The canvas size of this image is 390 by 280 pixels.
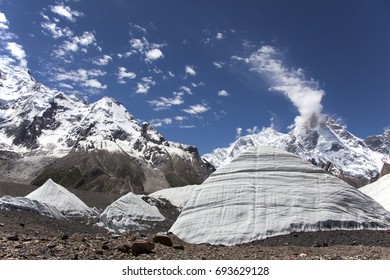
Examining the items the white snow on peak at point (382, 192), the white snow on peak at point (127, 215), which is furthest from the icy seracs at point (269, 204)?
the white snow on peak at point (382, 192)

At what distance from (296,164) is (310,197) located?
183 inches

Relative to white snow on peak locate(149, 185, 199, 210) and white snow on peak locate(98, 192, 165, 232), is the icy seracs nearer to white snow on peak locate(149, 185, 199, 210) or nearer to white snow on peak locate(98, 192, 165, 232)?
white snow on peak locate(98, 192, 165, 232)

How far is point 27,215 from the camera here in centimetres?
4488

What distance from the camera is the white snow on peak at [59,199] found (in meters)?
64.8

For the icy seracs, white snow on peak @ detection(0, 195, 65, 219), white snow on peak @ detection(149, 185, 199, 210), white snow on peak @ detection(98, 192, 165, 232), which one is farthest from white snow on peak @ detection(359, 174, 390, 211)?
white snow on peak @ detection(149, 185, 199, 210)

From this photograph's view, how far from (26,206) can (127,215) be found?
54.7 ft

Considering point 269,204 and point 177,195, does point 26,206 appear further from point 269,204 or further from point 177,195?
point 177,195

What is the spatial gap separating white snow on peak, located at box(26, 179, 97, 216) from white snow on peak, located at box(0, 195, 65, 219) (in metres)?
11.7

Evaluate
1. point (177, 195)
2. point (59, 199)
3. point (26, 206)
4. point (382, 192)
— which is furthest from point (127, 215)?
point (177, 195)

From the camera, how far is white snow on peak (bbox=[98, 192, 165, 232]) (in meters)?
55.2

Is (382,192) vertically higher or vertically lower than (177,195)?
lower

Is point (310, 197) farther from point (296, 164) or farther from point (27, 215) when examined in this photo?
point (27, 215)

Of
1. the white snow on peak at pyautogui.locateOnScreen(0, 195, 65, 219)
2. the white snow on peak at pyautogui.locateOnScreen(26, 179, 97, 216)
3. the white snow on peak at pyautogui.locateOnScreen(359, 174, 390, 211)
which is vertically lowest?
the white snow on peak at pyautogui.locateOnScreen(0, 195, 65, 219)

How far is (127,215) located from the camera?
61.8m
